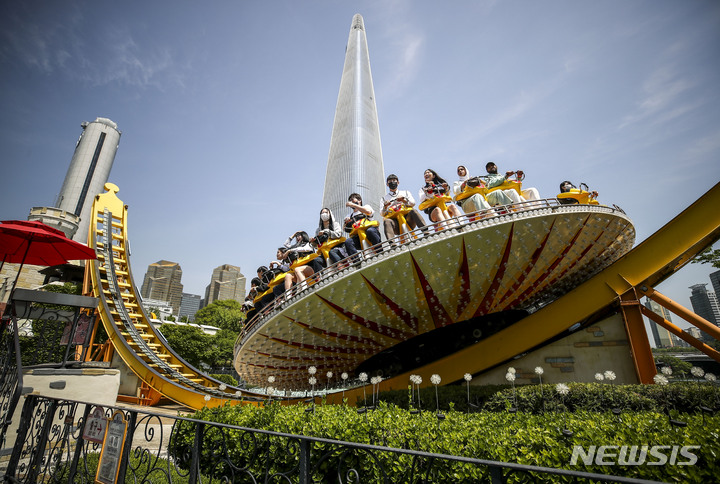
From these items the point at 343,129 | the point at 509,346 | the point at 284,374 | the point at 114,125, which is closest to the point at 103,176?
the point at 114,125

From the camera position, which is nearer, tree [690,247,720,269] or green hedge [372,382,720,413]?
green hedge [372,382,720,413]

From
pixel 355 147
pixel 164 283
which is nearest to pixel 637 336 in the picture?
pixel 355 147

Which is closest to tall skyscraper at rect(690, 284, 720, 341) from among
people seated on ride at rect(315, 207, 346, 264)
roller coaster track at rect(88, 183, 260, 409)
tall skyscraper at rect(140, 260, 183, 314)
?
people seated on ride at rect(315, 207, 346, 264)

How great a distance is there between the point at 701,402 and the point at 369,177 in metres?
17.0

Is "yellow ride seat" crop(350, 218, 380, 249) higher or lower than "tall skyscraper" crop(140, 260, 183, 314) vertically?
lower

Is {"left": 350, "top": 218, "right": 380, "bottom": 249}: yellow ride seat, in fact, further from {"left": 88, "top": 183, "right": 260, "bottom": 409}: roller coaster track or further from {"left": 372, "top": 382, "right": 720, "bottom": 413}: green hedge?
{"left": 88, "top": 183, "right": 260, "bottom": 409}: roller coaster track

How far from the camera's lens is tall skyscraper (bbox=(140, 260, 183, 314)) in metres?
120

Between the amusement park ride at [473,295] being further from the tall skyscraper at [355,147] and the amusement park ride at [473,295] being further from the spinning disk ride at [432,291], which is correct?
the tall skyscraper at [355,147]

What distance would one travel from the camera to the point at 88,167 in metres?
65.0

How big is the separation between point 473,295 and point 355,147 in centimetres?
1486

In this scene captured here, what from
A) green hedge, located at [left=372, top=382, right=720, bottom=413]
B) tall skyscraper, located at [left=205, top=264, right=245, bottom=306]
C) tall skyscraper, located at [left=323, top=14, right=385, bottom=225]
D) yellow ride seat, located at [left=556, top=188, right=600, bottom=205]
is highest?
tall skyscraper, located at [left=205, top=264, right=245, bottom=306]

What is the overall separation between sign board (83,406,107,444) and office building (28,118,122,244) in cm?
7063

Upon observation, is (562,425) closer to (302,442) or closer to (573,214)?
(302,442)

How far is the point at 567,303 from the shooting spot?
8453 mm
